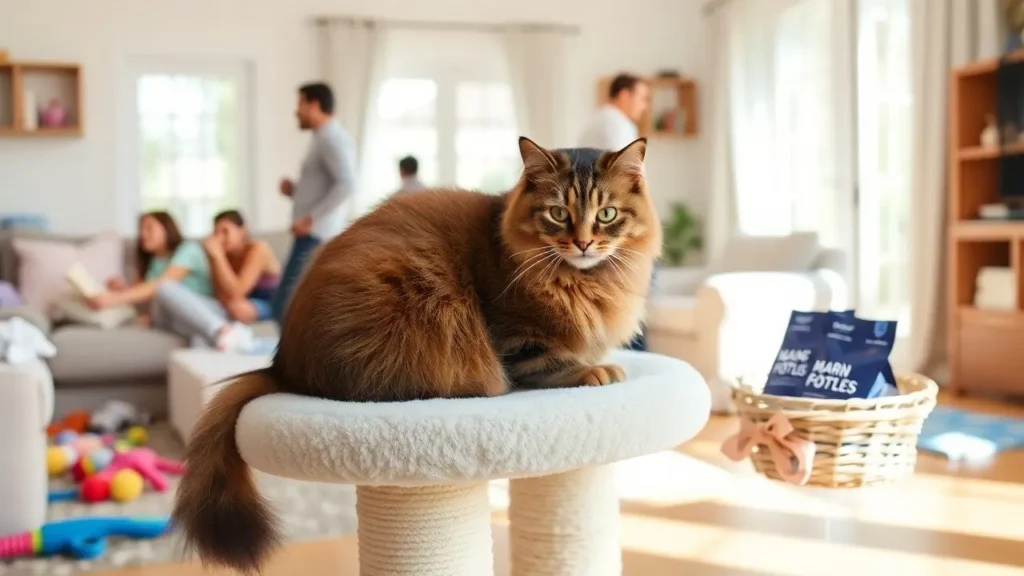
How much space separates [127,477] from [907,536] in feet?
6.93

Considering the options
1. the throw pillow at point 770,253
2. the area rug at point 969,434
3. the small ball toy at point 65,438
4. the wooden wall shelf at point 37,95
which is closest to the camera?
the area rug at point 969,434

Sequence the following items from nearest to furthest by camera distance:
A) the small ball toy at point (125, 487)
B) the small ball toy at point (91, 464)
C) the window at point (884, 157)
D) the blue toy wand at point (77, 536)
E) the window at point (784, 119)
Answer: the blue toy wand at point (77, 536) < the small ball toy at point (125, 487) < the small ball toy at point (91, 464) < the window at point (884, 157) < the window at point (784, 119)

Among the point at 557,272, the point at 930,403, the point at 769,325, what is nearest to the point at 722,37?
the point at 769,325

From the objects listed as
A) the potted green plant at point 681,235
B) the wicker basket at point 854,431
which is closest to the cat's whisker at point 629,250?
the wicker basket at point 854,431

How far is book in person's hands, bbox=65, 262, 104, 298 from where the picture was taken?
397 cm

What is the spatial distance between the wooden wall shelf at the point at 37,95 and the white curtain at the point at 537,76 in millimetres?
2877

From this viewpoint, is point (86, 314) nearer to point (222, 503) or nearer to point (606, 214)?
point (222, 503)

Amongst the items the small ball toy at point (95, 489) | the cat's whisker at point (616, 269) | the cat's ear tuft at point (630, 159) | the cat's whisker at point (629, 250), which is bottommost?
the small ball toy at point (95, 489)

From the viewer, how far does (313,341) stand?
126cm

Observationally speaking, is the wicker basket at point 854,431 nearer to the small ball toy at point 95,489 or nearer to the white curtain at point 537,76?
the small ball toy at point 95,489

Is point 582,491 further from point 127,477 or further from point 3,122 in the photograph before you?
point 3,122

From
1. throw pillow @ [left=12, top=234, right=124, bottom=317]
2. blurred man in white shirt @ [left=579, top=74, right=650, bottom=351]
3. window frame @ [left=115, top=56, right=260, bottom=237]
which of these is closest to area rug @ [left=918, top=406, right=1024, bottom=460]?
blurred man in white shirt @ [left=579, top=74, right=650, bottom=351]

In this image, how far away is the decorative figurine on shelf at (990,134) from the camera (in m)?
4.16

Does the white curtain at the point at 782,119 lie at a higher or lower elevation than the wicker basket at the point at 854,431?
higher
